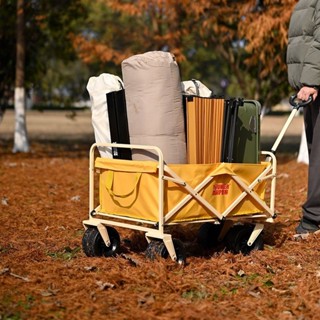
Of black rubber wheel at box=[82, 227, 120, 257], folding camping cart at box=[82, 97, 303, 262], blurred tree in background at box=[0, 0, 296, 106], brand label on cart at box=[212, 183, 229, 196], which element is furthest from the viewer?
blurred tree in background at box=[0, 0, 296, 106]

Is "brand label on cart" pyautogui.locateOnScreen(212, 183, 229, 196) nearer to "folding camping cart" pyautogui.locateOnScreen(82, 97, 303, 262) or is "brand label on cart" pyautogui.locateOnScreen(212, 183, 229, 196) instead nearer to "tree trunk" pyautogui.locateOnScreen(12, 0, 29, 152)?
"folding camping cart" pyautogui.locateOnScreen(82, 97, 303, 262)

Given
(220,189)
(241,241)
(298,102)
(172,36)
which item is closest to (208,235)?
(241,241)

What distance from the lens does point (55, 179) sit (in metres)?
12.2

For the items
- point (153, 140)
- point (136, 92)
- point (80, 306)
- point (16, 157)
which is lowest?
point (16, 157)

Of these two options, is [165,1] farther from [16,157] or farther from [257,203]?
[257,203]

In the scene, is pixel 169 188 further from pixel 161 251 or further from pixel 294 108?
pixel 294 108

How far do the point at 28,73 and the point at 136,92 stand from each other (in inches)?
525

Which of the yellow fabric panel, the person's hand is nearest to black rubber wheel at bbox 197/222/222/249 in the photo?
the yellow fabric panel

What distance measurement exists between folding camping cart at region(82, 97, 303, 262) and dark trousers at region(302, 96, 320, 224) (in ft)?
1.81

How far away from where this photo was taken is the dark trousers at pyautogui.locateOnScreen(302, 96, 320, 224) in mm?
7145

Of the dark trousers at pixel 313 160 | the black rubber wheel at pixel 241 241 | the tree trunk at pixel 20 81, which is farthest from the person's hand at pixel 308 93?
the tree trunk at pixel 20 81

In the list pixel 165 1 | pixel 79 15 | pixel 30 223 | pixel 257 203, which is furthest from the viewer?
pixel 79 15

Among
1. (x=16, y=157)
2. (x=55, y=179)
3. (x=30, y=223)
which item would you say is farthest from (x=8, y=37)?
(x=30, y=223)

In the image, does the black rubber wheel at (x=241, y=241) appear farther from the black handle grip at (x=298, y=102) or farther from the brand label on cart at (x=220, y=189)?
the black handle grip at (x=298, y=102)
